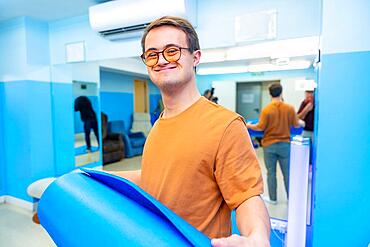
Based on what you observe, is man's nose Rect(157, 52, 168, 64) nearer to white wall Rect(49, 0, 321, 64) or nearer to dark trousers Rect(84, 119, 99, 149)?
white wall Rect(49, 0, 321, 64)

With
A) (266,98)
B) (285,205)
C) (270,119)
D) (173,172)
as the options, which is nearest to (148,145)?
(173,172)

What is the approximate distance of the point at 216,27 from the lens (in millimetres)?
2404

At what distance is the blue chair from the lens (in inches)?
256

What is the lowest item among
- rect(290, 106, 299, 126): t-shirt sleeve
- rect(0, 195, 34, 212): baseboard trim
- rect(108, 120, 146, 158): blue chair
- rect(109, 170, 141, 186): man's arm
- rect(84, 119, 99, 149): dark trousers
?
rect(0, 195, 34, 212): baseboard trim

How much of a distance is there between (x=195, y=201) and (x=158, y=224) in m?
0.24

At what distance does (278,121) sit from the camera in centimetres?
329

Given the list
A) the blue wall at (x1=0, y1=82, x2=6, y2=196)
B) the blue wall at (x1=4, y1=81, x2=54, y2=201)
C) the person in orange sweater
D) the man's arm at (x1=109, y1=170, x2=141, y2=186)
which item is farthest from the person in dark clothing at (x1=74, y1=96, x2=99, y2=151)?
the man's arm at (x1=109, y1=170, x2=141, y2=186)

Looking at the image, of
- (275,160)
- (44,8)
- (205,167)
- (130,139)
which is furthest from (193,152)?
(130,139)

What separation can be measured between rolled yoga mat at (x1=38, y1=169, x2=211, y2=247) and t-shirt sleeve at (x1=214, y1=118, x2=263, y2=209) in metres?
0.20

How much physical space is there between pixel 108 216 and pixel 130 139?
6258 mm

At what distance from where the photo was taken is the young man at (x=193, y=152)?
77 centimetres

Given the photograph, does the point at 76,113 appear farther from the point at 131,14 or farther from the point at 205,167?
Result: the point at 205,167

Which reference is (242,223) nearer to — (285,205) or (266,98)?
(285,205)

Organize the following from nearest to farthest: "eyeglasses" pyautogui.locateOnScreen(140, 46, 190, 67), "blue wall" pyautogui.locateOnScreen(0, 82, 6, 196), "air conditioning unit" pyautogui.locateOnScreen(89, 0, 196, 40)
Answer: "eyeglasses" pyautogui.locateOnScreen(140, 46, 190, 67) → "air conditioning unit" pyautogui.locateOnScreen(89, 0, 196, 40) → "blue wall" pyautogui.locateOnScreen(0, 82, 6, 196)
